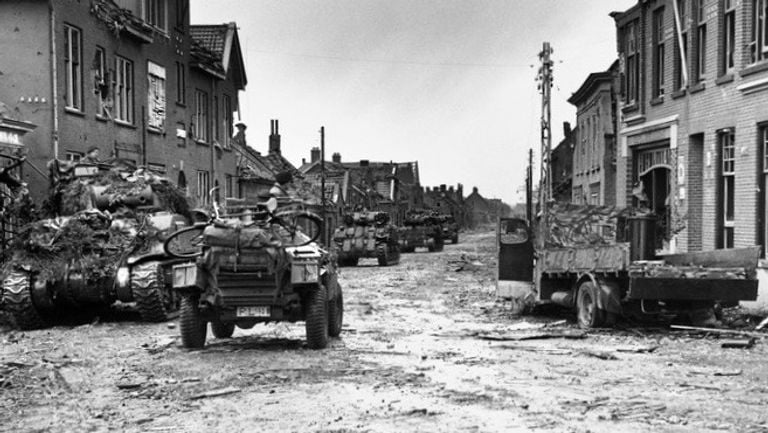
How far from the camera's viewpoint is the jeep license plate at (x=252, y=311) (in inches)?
438

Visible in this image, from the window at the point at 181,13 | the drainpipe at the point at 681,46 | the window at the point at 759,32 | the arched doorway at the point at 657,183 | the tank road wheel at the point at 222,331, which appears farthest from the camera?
the window at the point at 181,13

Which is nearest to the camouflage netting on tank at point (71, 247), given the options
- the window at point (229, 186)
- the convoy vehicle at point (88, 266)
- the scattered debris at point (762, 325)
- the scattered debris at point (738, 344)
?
the convoy vehicle at point (88, 266)

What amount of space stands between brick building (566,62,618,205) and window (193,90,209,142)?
44.5ft

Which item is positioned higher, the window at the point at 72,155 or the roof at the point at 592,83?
the roof at the point at 592,83

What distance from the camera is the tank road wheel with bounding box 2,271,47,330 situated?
14164 millimetres

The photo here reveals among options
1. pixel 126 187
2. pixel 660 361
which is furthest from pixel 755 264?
pixel 126 187

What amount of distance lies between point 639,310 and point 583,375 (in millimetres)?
4027

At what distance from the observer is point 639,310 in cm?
1324

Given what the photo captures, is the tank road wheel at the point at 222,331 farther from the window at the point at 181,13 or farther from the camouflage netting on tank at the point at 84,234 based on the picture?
the window at the point at 181,13

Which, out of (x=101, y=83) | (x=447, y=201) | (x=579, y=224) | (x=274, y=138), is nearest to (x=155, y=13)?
(x=101, y=83)

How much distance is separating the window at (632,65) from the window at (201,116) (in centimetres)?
1433

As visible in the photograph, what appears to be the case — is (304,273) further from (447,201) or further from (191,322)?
(447,201)

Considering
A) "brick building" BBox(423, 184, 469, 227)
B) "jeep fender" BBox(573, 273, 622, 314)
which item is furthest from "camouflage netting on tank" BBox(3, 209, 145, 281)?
"brick building" BBox(423, 184, 469, 227)

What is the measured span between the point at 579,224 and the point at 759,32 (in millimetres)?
4523
